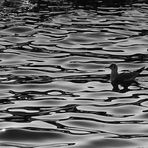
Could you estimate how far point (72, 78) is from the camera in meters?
22.1

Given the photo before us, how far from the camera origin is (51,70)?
23.5 m

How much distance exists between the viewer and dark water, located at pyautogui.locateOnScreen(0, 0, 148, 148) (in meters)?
15.3

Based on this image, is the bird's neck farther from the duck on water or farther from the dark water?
the dark water

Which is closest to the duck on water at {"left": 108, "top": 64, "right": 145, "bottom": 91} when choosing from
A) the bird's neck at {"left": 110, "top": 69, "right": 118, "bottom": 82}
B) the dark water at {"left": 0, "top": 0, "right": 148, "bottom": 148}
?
the bird's neck at {"left": 110, "top": 69, "right": 118, "bottom": 82}

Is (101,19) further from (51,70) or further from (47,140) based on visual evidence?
(47,140)

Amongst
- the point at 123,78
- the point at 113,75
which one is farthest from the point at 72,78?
the point at 123,78

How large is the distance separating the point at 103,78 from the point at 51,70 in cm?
200

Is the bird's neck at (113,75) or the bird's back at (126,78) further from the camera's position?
the bird's neck at (113,75)

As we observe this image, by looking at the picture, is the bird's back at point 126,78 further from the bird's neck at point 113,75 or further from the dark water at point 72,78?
the dark water at point 72,78

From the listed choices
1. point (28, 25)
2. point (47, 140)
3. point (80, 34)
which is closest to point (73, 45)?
point (80, 34)

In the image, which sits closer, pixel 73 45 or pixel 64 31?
pixel 73 45

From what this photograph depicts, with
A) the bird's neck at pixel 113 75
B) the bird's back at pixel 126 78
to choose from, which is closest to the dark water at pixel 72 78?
the bird's neck at pixel 113 75

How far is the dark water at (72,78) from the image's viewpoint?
50.1 ft

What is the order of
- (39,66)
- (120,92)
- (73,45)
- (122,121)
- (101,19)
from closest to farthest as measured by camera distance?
(122,121) → (120,92) → (39,66) → (73,45) → (101,19)
